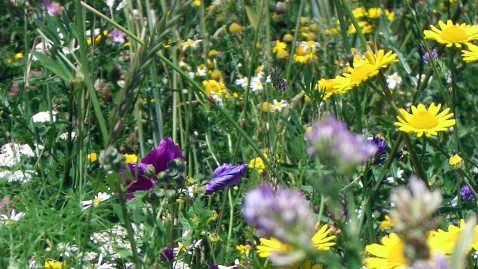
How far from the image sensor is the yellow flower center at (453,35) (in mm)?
1379

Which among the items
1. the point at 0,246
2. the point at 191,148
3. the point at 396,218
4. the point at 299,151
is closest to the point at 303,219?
the point at 396,218

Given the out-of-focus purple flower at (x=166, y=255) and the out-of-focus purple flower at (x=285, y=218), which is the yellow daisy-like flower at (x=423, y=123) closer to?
the out-of-focus purple flower at (x=166, y=255)

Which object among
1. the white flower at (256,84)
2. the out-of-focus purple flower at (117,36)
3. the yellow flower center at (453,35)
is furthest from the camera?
the out-of-focus purple flower at (117,36)

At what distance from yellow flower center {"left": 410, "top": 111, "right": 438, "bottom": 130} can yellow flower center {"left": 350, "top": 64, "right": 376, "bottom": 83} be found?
0.09 meters

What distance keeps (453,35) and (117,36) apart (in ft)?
4.34

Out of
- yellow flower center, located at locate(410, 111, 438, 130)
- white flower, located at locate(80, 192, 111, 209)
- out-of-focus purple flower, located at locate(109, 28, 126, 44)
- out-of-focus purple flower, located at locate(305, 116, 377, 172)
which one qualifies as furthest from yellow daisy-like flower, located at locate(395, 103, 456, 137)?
out-of-focus purple flower, located at locate(109, 28, 126, 44)

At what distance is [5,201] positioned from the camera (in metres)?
1.28

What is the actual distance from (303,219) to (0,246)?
24.6 inches

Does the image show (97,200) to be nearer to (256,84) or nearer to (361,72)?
(361,72)

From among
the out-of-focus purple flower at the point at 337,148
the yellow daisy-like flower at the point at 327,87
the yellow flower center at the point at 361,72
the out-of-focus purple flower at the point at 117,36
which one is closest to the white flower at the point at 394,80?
the out-of-focus purple flower at the point at 117,36

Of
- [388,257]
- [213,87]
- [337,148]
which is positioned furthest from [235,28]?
[337,148]

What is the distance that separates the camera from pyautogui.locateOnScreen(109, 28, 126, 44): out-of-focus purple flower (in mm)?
2476

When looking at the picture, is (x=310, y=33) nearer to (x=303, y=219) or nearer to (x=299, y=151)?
(x=299, y=151)

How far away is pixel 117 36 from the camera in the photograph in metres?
2.51
